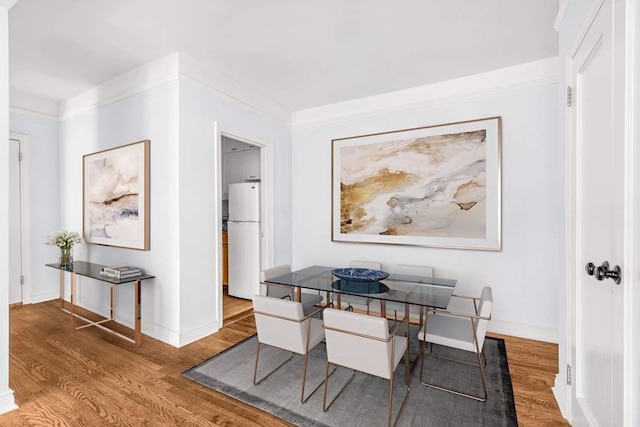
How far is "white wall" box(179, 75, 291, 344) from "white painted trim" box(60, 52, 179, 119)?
195 mm

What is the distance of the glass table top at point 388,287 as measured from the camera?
2204mm

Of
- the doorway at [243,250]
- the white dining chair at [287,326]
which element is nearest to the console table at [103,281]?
the doorway at [243,250]

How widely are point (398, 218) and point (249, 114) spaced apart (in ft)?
7.02

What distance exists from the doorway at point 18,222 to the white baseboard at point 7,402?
107 inches

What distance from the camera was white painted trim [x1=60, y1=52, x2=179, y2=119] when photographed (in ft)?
9.52

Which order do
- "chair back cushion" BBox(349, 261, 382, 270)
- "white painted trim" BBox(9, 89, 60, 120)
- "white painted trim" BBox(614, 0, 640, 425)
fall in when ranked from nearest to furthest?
"white painted trim" BBox(614, 0, 640, 425), "chair back cushion" BBox(349, 261, 382, 270), "white painted trim" BBox(9, 89, 60, 120)

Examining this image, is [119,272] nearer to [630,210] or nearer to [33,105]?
[33,105]

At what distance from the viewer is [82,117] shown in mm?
3881

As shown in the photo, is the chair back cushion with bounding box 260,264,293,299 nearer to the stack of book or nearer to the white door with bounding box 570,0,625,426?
the stack of book

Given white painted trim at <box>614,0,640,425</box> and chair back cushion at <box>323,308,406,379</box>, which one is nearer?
white painted trim at <box>614,0,640,425</box>

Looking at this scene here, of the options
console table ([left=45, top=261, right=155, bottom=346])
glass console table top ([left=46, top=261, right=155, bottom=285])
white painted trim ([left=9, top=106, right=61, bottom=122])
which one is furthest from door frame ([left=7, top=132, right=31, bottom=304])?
glass console table top ([left=46, top=261, right=155, bottom=285])

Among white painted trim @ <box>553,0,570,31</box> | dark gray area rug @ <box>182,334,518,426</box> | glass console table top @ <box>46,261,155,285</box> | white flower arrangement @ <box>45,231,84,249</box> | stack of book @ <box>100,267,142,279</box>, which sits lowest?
dark gray area rug @ <box>182,334,518,426</box>

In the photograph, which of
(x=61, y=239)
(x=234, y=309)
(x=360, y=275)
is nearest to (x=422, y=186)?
(x=360, y=275)

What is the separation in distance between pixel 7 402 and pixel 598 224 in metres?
3.44
